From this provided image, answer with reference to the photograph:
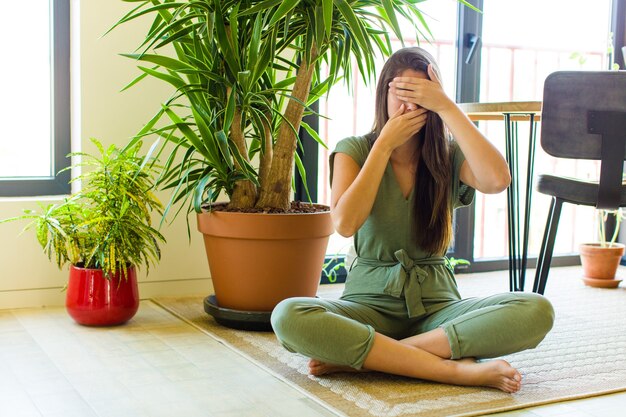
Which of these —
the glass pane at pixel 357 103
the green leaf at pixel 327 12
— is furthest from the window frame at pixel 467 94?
the green leaf at pixel 327 12

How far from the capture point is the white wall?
285 cm

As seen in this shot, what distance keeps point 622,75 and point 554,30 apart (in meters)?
1.68

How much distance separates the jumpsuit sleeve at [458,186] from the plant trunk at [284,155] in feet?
1.98

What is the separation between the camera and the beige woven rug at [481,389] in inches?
73.8

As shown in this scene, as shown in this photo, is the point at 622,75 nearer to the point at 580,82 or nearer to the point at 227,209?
the point at 580,82

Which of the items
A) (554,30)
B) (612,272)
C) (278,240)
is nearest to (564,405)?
(278,240)

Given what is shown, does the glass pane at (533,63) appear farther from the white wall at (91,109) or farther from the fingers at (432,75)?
the fingers at (432,75)

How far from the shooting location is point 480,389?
6.53 ft

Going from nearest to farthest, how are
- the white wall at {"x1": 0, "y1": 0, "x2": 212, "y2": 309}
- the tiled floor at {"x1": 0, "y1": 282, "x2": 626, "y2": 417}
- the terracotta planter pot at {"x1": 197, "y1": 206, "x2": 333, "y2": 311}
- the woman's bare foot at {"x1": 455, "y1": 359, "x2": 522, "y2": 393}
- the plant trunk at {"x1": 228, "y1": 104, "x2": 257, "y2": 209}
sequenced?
the tiled floor at {"x1": 0, "y1": 282, "x2": 626, "y2": 417}
the woman's bare foot at {"x1": 455, "y1": 359, "x2": 522, "y2": 393}
the terracotta planter pot at {"x1": 197, "y1": 206, "x2": 333, "y2": 311}
the plant trunk at {"x1": 228, "y1": 104, "x2": 257, "y2": 209}
the white wall at {"x1": 0, "y1": 0, "x2": 212, "y2": 309}

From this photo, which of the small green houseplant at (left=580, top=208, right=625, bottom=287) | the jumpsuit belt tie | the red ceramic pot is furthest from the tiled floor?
the small green houseplant at (left=580, top=208, right=625, bottom=287)

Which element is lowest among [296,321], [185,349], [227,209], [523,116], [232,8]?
[185,349]

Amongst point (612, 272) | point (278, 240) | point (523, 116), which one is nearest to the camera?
point (278, 240)

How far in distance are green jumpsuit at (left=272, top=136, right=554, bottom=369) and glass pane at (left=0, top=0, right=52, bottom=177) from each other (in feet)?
4.40

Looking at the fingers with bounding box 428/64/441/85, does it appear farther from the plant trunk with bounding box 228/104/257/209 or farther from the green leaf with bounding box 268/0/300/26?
the plant trunk with bounding box 228/104/257/209
